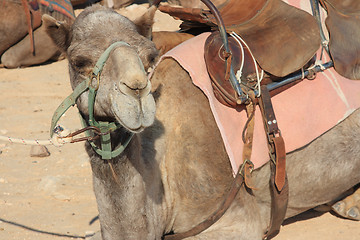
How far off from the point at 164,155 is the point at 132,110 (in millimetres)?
931

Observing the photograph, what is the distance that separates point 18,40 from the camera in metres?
10.1

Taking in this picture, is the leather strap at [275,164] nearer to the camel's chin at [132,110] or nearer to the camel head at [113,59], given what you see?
the camel head at [113,59]

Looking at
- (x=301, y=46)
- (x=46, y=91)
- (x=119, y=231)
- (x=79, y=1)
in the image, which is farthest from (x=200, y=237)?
(x=79, y=1)

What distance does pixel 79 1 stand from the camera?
40.8 ft

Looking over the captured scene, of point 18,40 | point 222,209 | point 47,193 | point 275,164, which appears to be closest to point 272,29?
point 275,164

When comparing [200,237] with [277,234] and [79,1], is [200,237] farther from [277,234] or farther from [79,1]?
[79,1]

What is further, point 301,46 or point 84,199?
point 84,199

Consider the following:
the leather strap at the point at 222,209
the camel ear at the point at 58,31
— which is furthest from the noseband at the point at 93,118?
the leather strap at the point at 222,209

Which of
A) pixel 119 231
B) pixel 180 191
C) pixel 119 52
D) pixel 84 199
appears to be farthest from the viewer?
pixel 84 199

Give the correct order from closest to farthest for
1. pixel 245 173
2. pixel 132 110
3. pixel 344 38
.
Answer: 1. pixel 132 110
2. pixel 245 173
3. pixel 344 38

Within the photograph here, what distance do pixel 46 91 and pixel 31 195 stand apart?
349 centimetres

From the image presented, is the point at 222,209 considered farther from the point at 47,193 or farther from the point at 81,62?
the point at 47,193

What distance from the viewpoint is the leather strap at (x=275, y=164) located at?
373cm

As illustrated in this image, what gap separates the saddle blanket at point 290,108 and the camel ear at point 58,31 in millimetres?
775
